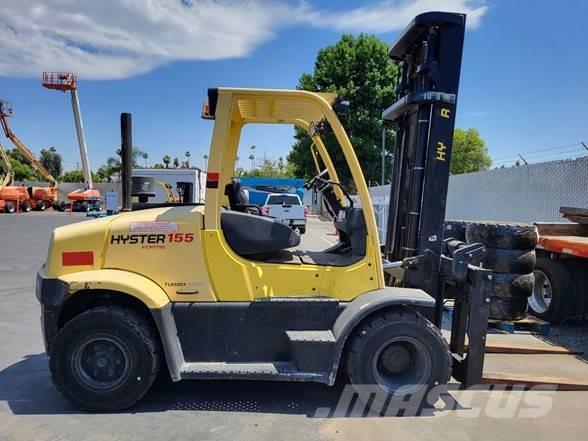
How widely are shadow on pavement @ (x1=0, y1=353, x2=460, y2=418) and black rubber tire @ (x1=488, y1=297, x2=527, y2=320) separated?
2631 millimetres

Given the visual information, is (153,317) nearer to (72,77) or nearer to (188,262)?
(188,262)

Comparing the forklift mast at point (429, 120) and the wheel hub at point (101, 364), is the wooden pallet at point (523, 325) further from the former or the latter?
the wheel hub at point (101, 364)

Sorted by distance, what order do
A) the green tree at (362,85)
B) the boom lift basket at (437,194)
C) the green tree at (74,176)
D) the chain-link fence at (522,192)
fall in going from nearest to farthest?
the boom lift basket at (437,194)
the chain-link fence at (522,192)
the green tree at (362,85)
the green tree at (74,176)

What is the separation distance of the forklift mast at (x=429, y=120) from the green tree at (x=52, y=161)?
A: 94.2 meters

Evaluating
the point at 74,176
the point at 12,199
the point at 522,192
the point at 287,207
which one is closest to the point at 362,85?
the point at 287,207

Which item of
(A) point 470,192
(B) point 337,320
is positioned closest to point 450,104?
(B) point 337,320

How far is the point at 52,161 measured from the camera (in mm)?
88812

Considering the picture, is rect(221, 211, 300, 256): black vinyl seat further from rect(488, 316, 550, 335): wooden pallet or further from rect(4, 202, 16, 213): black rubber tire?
rect(4, 202, 16, 213): black rubber tire

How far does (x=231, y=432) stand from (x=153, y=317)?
115 cm

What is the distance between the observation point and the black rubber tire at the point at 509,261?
659 cm

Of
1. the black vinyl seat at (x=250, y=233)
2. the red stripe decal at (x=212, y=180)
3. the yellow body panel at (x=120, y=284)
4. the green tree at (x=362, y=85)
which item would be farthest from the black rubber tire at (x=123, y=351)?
the green tree at (x=362, y=85)

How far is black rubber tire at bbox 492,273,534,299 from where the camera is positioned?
6.57 metres

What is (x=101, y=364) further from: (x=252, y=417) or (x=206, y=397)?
(x=252, y=417)

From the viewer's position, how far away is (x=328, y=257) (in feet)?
15.6
